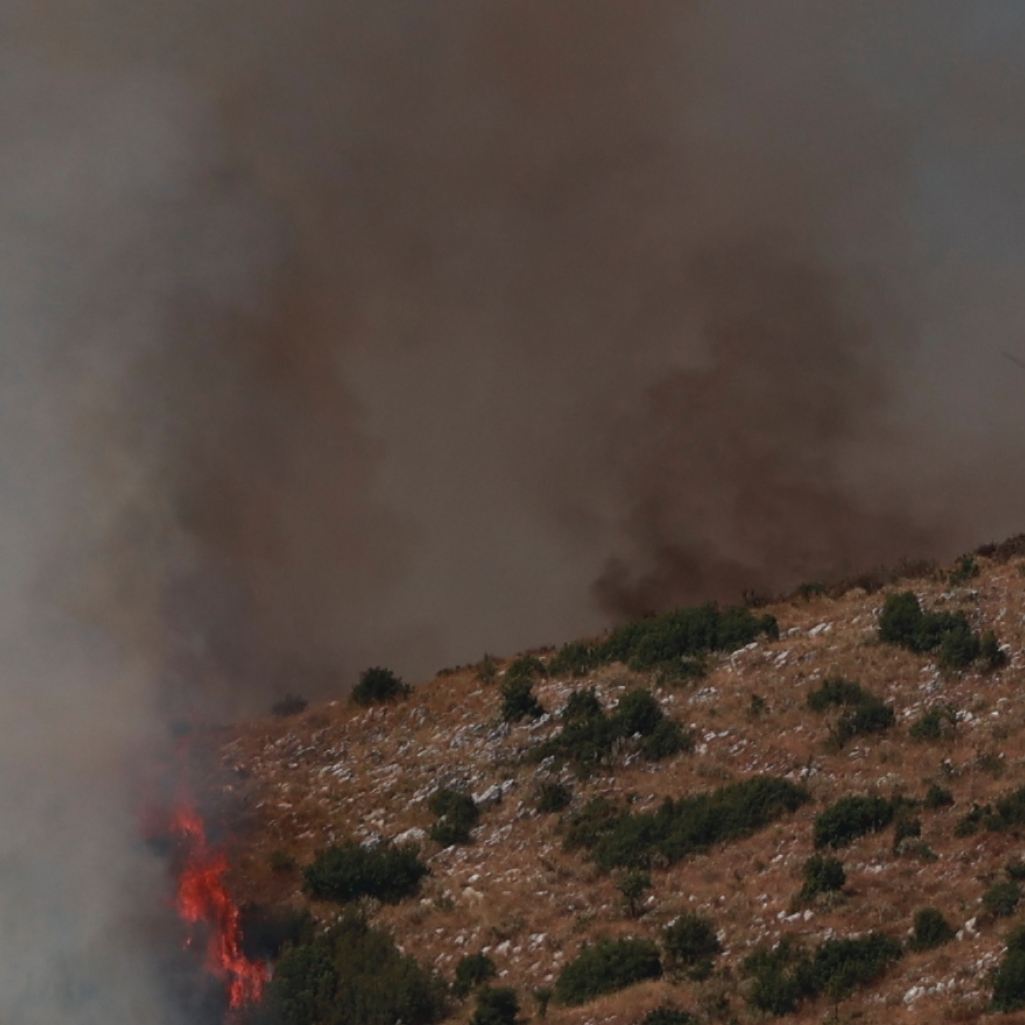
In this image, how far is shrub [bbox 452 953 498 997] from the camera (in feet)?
89.1

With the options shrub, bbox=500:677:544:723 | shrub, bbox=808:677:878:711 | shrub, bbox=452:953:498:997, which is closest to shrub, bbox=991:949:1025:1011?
shrub, bbox=452:953:498:997

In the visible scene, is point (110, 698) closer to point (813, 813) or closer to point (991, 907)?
point (813, 813)

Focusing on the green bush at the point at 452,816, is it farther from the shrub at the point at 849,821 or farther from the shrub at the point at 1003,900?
the shrub at the point at 1003,900

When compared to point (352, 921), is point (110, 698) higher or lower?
higher

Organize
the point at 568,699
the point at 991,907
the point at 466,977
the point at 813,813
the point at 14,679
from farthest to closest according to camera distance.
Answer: the point at 568,699 → the point at 14,679 → the point at 813,813 → the point at 466,977 → the point at 991,907

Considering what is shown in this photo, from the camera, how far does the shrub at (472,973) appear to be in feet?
89.1

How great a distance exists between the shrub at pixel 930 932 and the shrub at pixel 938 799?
12.2ft

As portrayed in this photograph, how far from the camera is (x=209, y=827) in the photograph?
Answer: 33188 millimetres

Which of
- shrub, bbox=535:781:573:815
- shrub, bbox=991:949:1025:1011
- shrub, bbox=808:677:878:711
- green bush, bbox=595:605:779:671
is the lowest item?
shrub, bbox=991:949:1025:1011

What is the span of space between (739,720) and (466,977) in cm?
799

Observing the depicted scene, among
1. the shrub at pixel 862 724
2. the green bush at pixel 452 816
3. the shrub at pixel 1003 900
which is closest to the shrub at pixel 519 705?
the green bush at pixel 452 816

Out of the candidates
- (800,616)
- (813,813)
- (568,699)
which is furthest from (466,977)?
(800,616)

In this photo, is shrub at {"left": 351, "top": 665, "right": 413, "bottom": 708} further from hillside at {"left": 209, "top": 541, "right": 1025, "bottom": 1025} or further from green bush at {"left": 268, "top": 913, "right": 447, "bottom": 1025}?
green bush at {"left": 268, "top": 913, "right": 447, "bottom": 1025}

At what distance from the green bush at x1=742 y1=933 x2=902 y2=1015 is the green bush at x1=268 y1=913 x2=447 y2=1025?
203 inches
